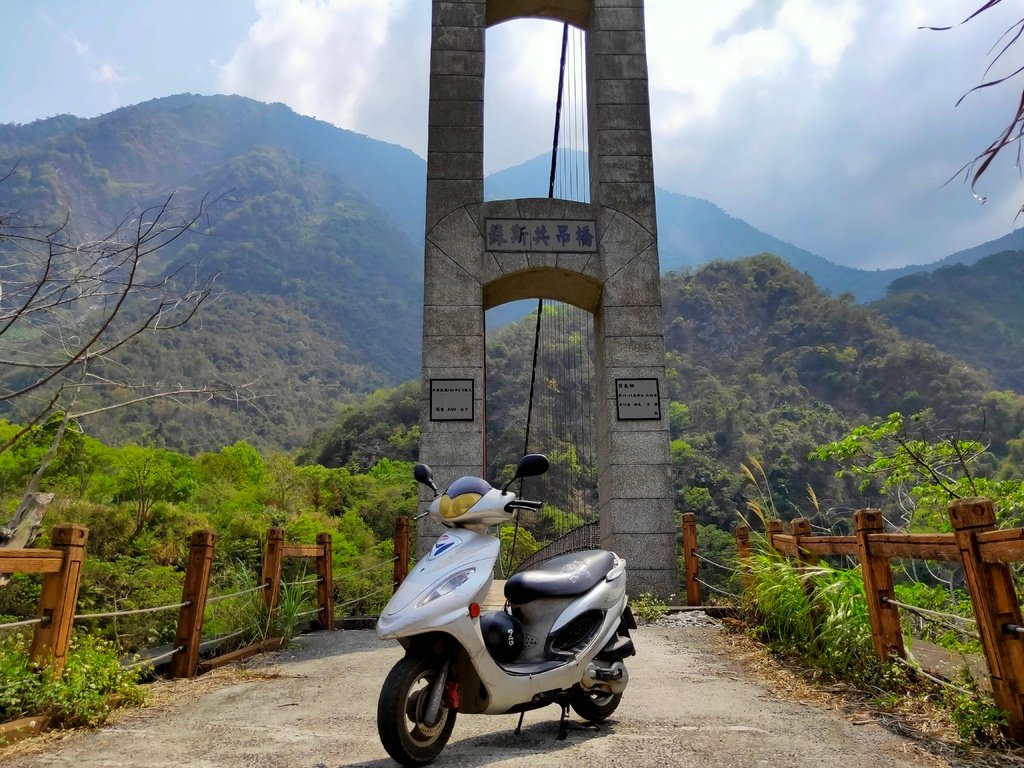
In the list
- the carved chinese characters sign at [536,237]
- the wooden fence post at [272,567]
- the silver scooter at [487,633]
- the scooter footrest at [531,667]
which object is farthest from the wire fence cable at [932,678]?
the carved chinese characters sign at [536,237]

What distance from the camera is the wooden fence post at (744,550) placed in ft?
16.1

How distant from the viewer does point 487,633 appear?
238 cm

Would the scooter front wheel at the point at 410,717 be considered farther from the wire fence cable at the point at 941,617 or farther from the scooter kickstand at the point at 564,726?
the wire fence cable at the point at 941,617

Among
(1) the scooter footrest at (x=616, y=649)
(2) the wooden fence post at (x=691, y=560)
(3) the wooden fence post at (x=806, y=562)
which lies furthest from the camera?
(2) the wooden fence post at (x=691, y=560)

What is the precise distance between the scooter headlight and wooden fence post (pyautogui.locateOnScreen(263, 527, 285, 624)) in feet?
8.79

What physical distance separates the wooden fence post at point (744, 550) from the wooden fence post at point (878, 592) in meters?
1.65

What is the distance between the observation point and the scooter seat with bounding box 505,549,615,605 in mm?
2566

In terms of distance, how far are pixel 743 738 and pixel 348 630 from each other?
382cm

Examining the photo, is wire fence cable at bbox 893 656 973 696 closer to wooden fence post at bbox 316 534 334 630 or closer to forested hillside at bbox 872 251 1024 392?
wooden fence post at bbox 316 534 334 630

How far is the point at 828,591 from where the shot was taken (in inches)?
143

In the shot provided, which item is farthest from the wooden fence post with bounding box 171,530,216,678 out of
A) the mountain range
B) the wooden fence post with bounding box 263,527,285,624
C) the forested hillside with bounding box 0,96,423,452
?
the forested hillside with bounding box 0,96,423,452

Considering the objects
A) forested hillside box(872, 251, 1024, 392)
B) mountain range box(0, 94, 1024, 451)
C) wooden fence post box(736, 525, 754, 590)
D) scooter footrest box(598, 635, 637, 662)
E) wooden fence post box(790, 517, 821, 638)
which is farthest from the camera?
forested hillside box(872, 251, 1024, 392)

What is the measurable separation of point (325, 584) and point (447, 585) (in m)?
3.69

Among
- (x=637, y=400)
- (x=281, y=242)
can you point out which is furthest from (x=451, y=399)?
(x=281, y=242)
